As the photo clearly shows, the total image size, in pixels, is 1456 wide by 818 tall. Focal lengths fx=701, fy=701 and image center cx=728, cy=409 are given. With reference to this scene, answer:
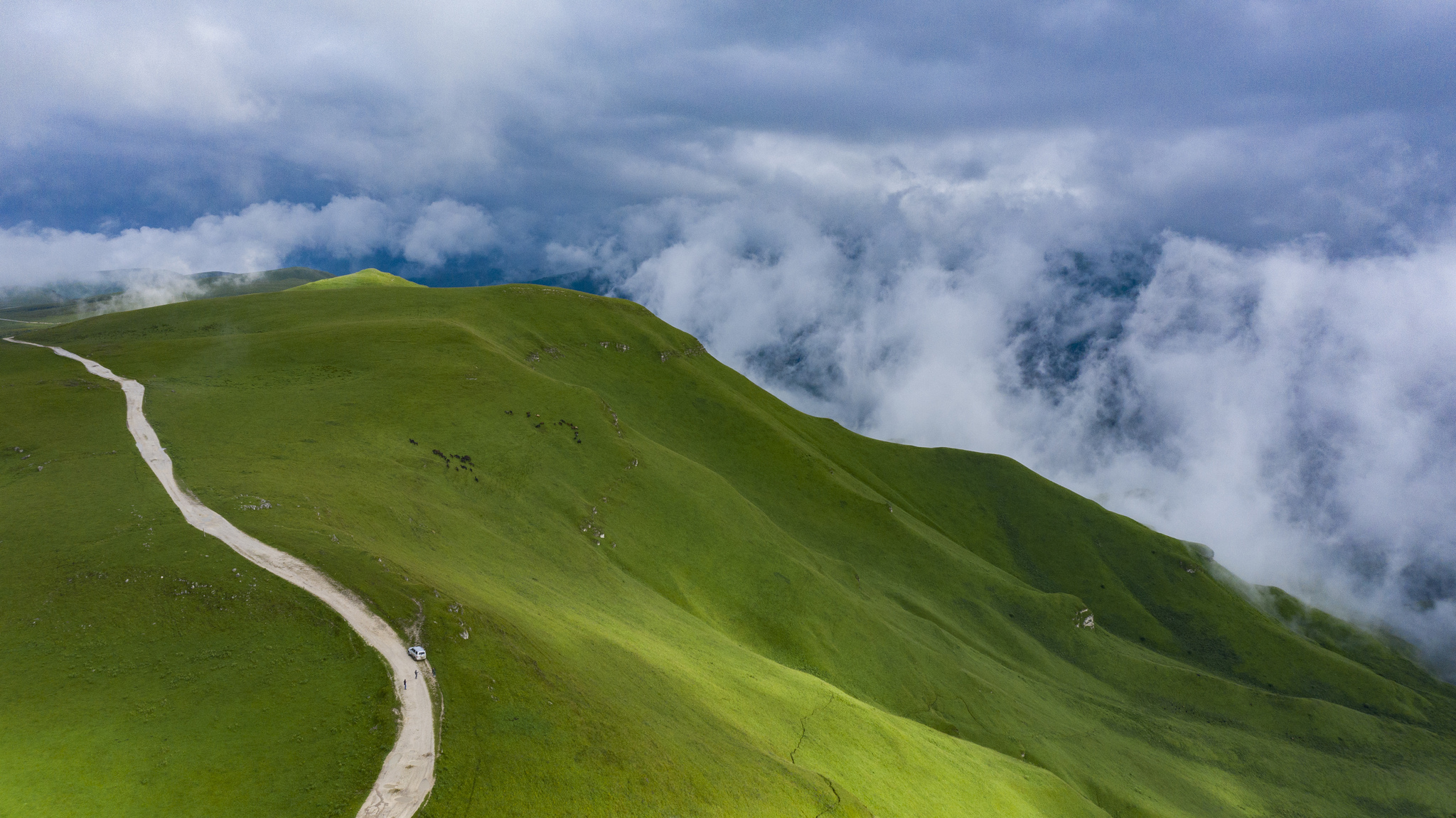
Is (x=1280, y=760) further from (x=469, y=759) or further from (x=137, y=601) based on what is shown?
(x=137, y=601)

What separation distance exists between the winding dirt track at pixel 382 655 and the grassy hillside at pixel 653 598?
3.85 feet

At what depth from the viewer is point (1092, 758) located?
12550cm

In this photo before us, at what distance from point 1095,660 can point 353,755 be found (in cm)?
18983

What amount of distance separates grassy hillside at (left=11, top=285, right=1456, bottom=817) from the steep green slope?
4.76 m

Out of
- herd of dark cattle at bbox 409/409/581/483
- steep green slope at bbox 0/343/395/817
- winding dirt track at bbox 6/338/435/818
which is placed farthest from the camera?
herd of dark cattle at bbox 409/409/581/483

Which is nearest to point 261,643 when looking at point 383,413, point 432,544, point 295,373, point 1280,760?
point 432,544

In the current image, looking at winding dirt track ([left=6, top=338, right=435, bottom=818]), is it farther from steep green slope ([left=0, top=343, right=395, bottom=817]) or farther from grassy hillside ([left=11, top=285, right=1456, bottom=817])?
grassy hillside ([left=11, top=285, right=1456, bottom=817])

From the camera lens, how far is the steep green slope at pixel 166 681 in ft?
106

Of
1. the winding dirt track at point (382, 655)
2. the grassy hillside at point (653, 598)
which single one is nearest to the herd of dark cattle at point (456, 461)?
the grassy hillside at point (653, 598)

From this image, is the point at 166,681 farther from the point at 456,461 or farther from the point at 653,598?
the point at 456,461

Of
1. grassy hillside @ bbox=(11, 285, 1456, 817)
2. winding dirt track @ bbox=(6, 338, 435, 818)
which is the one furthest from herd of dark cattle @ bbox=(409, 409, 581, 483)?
winding dirt track @ bbox=(6, 338, 435, 818)

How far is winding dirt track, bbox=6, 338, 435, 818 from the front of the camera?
3294 centimetres

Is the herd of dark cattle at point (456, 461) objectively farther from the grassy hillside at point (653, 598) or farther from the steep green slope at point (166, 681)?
the steep green slope at point (166, 681)

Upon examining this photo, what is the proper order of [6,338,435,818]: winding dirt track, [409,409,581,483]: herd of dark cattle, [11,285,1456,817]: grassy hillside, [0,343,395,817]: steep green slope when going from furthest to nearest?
[409,409,581,483]: herd of dark cattle → [11,285,1456,817]: grassy hillside → [6,338,435,818]: winding dirt track → [0,343,395,817]: steep green slope
